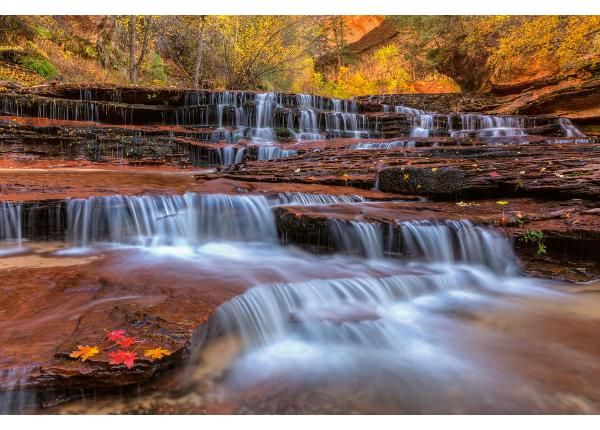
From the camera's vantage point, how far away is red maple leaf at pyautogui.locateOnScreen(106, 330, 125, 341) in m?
2.36

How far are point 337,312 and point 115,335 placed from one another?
72.0 inches

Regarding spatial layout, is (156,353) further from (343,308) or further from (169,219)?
(169,219)

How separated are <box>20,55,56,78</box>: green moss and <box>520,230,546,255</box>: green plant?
17.1 metres

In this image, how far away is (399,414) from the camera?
223 centimetres

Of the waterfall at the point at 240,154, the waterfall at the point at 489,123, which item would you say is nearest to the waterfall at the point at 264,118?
the waterfall at the point at 240,154

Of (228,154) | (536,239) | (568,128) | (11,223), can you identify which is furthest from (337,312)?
(568,128)

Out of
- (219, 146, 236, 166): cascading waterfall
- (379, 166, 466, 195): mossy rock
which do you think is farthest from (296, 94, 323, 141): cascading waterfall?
(379, 166, 466, 195): mossy rock

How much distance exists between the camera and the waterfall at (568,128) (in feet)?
36.5

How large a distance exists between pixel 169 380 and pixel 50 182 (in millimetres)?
5370

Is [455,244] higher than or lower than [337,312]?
higher

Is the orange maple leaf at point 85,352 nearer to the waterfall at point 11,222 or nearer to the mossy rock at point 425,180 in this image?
the waterfall at point 11,222

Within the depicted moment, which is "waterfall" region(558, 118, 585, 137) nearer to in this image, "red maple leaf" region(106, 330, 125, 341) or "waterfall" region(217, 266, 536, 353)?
"waterfall" region(217, 266, 536, 353)

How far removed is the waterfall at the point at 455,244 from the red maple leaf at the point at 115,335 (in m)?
3.32

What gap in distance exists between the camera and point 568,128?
11.3 m
